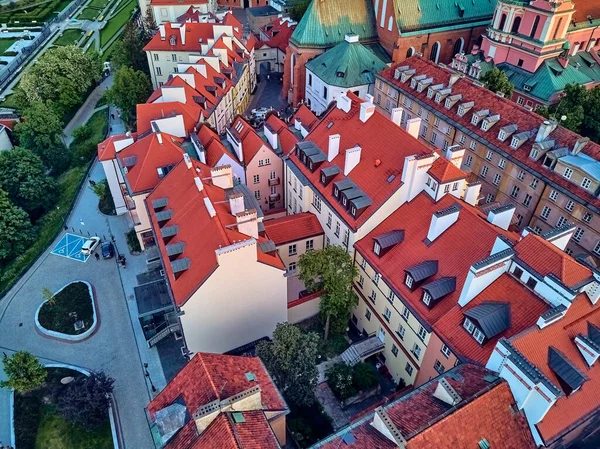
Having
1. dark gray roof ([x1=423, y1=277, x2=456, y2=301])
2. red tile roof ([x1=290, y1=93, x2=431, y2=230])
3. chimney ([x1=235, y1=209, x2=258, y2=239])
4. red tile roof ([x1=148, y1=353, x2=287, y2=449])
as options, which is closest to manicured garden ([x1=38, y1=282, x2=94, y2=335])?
chimney ([x1=235, y1=209, x2=258, y2=239])

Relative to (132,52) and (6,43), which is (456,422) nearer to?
(132,52)

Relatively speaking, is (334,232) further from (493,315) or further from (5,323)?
(5,323)

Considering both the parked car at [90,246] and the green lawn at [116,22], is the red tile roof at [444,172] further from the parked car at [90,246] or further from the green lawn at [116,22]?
the green lawn at [116,22]

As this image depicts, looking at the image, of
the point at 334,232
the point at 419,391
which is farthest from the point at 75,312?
the point at 419,391

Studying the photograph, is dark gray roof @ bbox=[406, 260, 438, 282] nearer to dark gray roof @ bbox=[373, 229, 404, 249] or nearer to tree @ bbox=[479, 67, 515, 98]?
dark gray roof @ bbox=[373, 229, 404, 249]

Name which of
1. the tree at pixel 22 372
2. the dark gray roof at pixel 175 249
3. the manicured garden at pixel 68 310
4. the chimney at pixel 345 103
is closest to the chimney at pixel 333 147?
the chimney at pixel 345 103

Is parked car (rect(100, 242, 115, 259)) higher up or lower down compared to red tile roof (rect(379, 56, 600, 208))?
lower down
